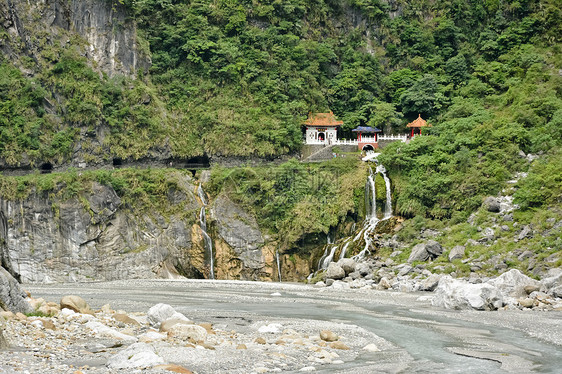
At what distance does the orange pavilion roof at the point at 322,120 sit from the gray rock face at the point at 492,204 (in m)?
20.5

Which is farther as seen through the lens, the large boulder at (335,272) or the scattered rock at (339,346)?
the large boulder at (335,272)

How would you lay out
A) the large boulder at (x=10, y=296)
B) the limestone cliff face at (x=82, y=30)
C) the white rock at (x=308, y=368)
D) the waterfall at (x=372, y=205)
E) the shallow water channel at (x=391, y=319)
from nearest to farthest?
the white rock at (x=308, y=368), the shallow water channel at (x=391, y=319), the large boulder at (x=10, y=296), the waterfall at (x=372, y=205), the limestone cliff face at (x=82, y=30)

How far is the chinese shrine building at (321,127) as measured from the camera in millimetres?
63741

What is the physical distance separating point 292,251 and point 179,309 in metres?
22.7

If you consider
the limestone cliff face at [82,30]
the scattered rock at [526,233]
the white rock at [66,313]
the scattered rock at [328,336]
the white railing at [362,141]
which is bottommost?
the scattered rock at [328,336]

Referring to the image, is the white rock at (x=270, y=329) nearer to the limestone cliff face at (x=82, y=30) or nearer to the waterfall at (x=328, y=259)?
the waterfall at (x=328, y=259)

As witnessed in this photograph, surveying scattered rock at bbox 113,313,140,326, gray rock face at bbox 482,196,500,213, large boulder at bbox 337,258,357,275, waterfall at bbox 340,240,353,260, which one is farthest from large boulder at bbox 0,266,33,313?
gray rock face at bbox 482,196,500,213

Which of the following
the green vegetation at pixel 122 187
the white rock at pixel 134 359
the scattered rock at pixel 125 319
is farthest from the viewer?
the green vegetation at pixel 122 187

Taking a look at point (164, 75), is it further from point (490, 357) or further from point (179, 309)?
point (490, 357)

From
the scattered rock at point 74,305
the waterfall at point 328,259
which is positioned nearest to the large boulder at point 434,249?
the waterfall at point 328,259

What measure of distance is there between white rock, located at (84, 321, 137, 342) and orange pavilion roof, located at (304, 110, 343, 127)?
147 ft

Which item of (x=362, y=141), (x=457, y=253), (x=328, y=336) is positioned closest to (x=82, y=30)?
(x=362, y=141)

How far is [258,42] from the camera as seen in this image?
6738 centimetres

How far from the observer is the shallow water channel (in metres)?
18.6
